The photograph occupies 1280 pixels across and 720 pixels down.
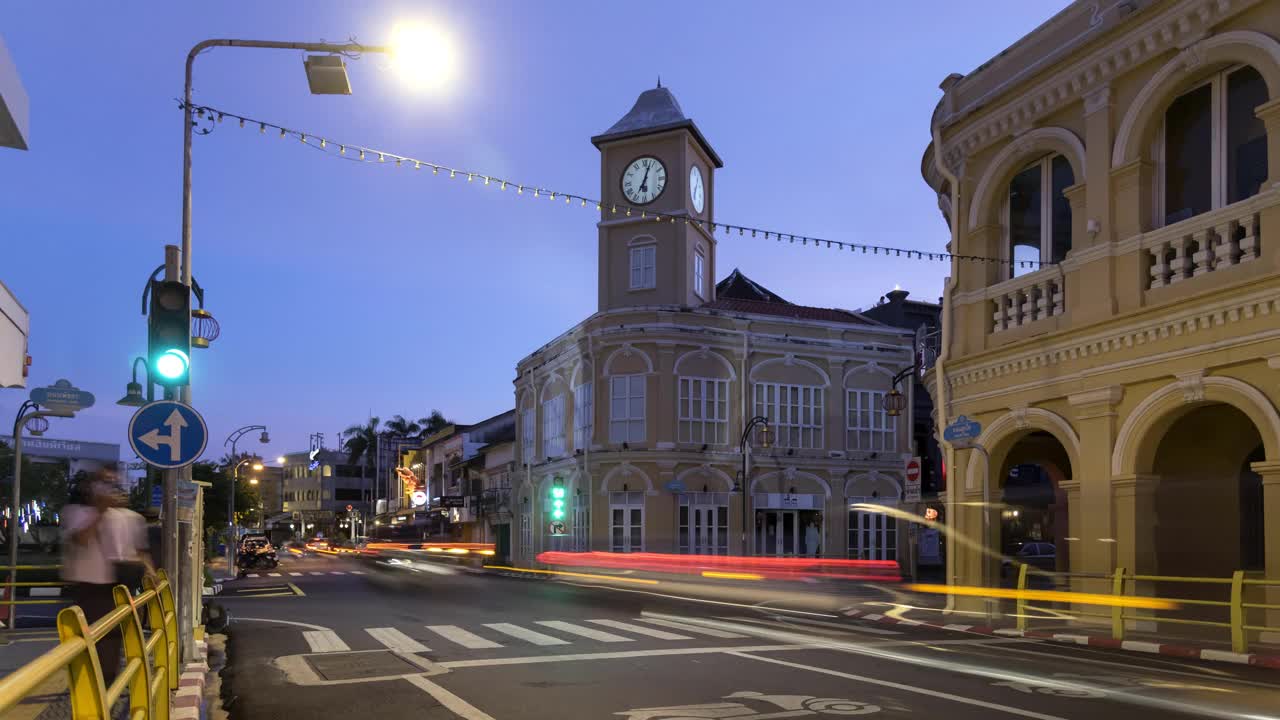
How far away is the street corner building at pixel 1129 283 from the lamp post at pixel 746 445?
55.1ft

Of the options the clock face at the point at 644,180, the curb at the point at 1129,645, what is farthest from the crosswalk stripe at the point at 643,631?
the clock face at the point at 644,180

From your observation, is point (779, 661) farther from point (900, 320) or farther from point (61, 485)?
point (61, 485)

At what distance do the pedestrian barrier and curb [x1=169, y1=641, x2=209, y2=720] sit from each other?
197 mm

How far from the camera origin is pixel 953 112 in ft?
67.5

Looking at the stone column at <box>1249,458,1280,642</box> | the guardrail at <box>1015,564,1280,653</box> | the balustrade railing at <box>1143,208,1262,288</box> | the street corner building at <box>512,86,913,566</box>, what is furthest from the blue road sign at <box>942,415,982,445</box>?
the street corner building at <box>512,86,913,566</box>

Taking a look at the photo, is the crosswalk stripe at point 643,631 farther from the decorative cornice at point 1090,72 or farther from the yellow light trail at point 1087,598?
the decorative cornice at point 1090,72

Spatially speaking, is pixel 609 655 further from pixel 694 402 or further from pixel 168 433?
pixel 694 402

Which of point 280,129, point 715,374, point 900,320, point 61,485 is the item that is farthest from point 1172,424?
point 61,485

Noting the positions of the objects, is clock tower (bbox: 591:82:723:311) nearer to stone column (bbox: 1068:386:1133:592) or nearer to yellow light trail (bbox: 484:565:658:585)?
yellow light trail (bbox: 484:565:658:585)

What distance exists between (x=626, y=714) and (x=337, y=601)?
52.2 ft

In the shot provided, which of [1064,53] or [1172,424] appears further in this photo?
[1064,53]

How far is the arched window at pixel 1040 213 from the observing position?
18.6 metres

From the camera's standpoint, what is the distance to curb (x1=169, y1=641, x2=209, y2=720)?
8.40 metres

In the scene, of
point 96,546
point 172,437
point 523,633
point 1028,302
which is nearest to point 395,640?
point 523,633
